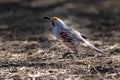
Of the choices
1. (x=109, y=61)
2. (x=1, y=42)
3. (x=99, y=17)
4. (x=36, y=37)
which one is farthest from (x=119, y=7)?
(x=109, y=61)

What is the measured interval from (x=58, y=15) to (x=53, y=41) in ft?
17.5

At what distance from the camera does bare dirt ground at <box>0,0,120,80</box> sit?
7.79 metres

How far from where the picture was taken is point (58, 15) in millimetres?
Result: 16234

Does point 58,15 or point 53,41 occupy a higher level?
point 58,15

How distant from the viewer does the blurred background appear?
12416mm

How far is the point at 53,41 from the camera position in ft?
36.1

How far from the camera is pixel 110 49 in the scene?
966cm

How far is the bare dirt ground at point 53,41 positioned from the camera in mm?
7785

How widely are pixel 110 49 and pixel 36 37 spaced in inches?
110

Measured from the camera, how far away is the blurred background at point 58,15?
40.7 ft

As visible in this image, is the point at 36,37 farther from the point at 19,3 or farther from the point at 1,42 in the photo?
the point at 19,3

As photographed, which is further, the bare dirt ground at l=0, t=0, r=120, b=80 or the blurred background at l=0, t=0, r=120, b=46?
the blurred background at l=0, t=0, r=120, b=46

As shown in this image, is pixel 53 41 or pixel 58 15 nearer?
pixel 53 41

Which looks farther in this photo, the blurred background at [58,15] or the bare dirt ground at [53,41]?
the blurred background at [58,15]
